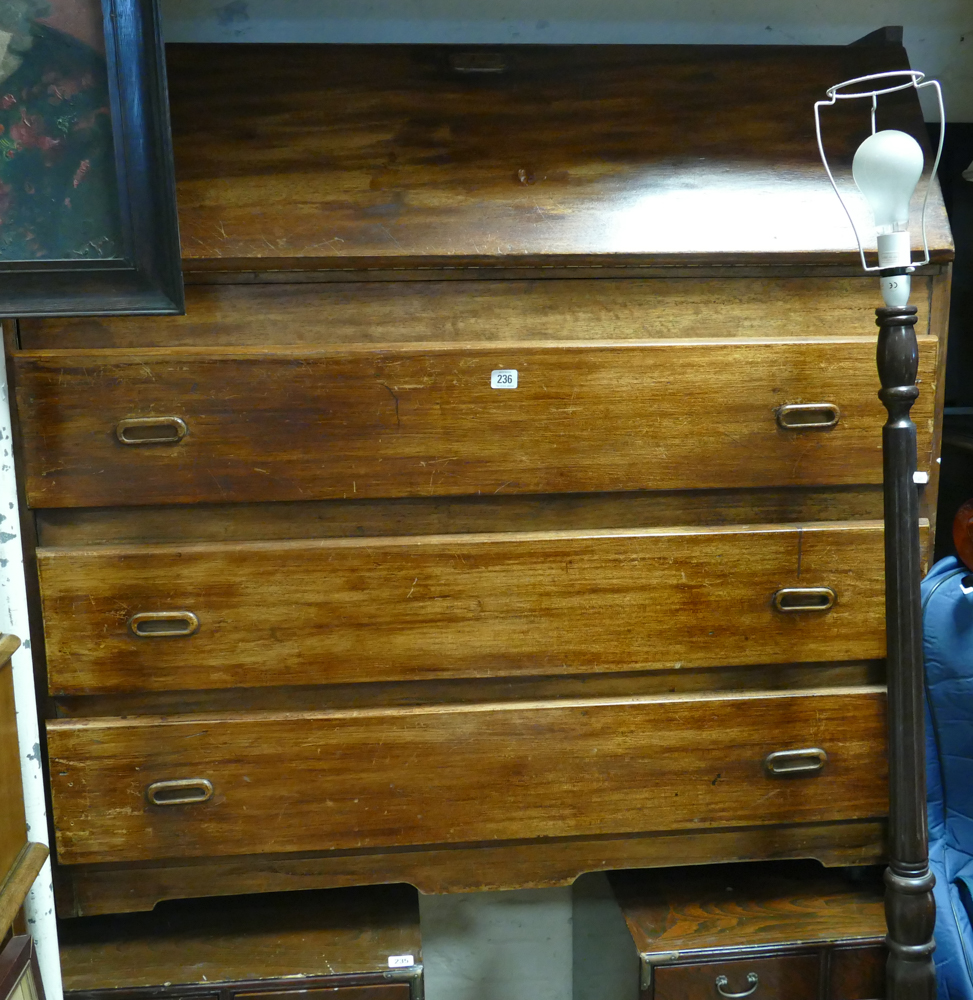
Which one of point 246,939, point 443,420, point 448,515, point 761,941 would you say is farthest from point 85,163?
point 761,941

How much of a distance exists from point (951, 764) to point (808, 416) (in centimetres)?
66

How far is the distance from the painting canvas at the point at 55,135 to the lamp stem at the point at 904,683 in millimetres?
1041


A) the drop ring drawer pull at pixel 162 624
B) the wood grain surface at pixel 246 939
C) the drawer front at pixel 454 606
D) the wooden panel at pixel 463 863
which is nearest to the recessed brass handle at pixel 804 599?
the drawer front at pixel 454 606

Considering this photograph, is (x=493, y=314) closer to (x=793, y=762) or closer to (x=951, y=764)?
(x=793, y=762)

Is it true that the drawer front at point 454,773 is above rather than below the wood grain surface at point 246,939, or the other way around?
above

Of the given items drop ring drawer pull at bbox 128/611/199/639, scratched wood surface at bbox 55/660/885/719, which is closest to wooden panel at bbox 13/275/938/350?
drop ring drawer pull at bbox 128/611/199/639

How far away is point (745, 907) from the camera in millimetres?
1526

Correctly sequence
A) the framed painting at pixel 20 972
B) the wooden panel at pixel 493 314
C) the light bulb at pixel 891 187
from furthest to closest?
the wooden panel at pixel 493 314 < the light bulb at pixel 891 187 < the framed painting at pixel 20 972

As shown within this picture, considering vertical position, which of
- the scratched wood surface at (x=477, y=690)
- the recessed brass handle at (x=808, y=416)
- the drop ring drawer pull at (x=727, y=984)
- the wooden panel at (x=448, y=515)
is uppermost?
the recessed brass handle at (x=808, y=416)

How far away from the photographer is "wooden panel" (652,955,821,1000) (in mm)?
1404

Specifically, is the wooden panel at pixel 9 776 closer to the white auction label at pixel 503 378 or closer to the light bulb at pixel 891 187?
the white auction label at pixel 503 378

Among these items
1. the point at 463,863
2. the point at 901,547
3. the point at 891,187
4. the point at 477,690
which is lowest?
the point at 463,863

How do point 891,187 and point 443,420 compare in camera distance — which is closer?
point 891,187

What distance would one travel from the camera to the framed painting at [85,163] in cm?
107
